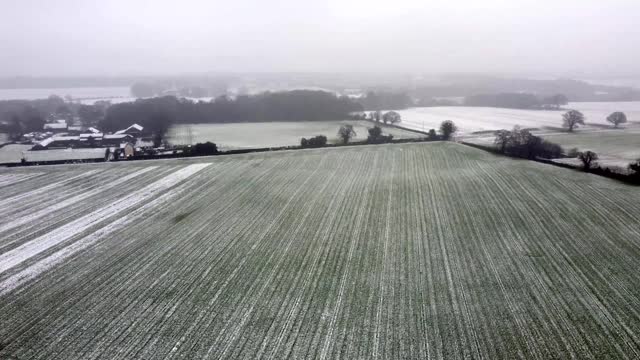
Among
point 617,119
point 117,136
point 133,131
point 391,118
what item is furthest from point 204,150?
point 617,119

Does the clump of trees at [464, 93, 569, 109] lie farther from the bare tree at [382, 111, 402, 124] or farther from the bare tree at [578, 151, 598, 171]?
the bare tree at [578, 151, 598, 171]

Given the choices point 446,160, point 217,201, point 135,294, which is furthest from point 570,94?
point 135,294

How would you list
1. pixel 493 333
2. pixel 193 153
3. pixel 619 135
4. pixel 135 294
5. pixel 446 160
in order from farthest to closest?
1. pixel 619 135
2. pixel 193 153
3. pixel 446 160
4. pixel 135 294
5. pixel 493 333

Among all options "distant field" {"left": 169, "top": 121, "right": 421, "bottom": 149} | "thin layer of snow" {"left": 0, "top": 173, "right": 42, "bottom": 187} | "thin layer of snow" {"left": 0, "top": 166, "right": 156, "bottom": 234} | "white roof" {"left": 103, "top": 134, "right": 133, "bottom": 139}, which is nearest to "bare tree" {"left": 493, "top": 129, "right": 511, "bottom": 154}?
"distant field" {"left": 169, "top": 121, "right": 421, "bottom": 149}

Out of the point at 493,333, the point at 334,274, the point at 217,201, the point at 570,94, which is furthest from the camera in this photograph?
the point at 570,94

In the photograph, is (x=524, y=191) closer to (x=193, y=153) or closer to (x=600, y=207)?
(x=600, y=207)

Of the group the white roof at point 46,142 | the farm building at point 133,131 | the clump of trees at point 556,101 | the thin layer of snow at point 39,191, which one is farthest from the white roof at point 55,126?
the clump of trees at point 556,101
